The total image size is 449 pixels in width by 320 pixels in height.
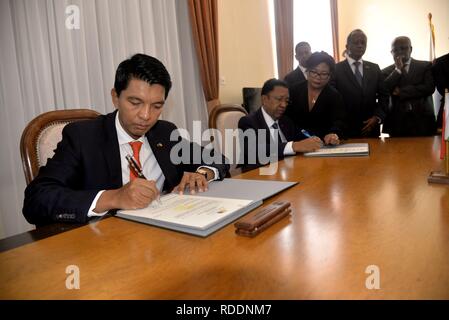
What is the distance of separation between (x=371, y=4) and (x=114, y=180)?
6.90 m

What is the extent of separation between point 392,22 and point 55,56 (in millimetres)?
6213

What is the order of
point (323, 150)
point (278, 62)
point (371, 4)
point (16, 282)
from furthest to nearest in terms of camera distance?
1. point (371, 4)
2. point (278, 62)
3. point (323, 150)
4. point (16, 282)

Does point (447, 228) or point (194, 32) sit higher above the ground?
point (194, 32)

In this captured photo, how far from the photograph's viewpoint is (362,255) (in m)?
0.69

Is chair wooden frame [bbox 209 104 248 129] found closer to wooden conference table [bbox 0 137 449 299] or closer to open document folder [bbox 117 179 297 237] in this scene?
open document folder [bbox 117 179 297 237]

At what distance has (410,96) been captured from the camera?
10.7ft

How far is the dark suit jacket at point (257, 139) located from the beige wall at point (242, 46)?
1.99 metres

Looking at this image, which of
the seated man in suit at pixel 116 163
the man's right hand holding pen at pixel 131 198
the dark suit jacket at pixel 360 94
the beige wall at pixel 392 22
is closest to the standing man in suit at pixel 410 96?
the dark suit jacket at pixel 360 94

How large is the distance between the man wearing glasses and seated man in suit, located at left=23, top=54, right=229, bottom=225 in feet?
4.21

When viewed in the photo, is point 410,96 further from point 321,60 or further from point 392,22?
point 392,22

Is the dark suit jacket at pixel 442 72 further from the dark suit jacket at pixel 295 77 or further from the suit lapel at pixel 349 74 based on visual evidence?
the dark suit jacket at pixel 295 77

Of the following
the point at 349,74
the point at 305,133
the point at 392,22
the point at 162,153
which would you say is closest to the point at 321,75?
the point at 305,133

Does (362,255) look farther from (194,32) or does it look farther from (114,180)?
(194,32)
